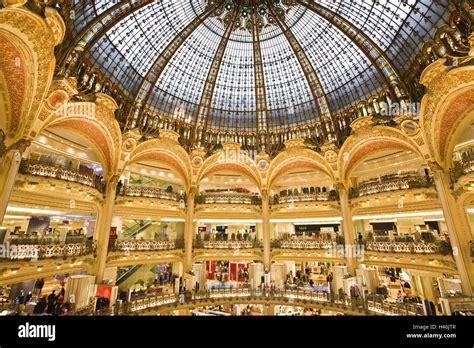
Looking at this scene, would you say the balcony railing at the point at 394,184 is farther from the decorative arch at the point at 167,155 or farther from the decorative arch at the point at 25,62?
the decorative arch at the point at 25,62

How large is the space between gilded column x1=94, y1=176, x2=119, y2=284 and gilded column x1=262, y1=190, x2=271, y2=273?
16147mm

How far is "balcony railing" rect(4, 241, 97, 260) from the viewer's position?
13.4 m

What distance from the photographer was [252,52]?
26.3 m

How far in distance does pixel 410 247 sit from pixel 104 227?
25.7m

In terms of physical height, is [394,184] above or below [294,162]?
below

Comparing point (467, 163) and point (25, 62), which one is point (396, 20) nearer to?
point (467, 163)

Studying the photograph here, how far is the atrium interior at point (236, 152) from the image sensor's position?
1538cm

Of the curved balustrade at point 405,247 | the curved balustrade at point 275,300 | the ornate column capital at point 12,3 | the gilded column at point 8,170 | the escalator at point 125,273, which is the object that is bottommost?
the curved balustrade at point 275,300

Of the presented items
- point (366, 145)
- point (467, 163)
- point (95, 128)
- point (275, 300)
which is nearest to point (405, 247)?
point (467, 163)

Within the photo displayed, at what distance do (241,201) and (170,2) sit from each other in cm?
2095

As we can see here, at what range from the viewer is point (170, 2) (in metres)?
20.8

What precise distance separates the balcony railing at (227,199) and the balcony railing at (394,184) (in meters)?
11.3

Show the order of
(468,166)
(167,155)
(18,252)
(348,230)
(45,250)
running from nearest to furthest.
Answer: (18,252)
(45,250)
(468,166)
(348,230)
(167,155)

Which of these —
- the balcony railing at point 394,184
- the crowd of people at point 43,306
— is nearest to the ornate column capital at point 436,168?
the balcony railing at point 394,184
